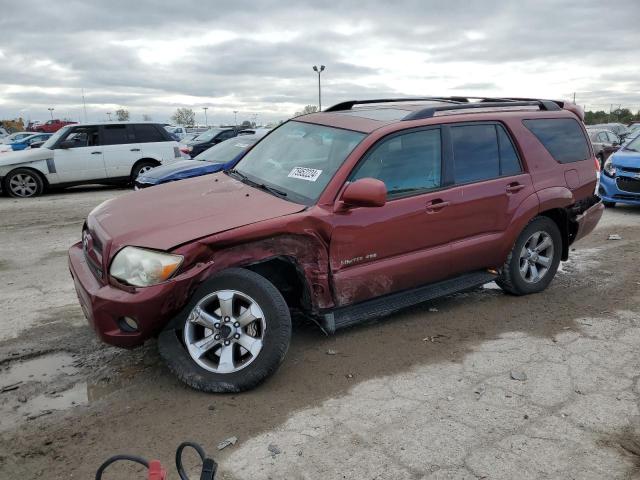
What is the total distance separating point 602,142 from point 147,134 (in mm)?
13135

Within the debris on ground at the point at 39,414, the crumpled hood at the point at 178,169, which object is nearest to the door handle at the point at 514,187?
the debris on ground at the point at 39,414

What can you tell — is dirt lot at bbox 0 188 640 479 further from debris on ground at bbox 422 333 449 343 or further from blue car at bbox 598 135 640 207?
blue car at bbox 598 135 640 207

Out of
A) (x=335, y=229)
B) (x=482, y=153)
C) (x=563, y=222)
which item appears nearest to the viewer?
(x=335, y=229)

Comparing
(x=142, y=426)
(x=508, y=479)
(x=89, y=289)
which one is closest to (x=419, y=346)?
(x=508, y=479)

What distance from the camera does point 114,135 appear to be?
42.2ft

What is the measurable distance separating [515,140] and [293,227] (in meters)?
2.41

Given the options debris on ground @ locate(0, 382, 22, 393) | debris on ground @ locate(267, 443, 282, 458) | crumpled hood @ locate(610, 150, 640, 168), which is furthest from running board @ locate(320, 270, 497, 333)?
crumpled hood @ locate(610, 150, 640, 168)

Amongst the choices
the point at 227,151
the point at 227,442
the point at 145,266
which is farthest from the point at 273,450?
the point at 227,151

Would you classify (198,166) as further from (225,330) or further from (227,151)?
(225,330)

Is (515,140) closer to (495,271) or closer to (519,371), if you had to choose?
(495,271)

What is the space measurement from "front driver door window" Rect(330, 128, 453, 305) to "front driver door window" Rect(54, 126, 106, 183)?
33.9 ft

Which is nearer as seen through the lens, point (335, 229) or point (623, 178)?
point (335, 229)

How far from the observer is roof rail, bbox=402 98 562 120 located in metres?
4.30

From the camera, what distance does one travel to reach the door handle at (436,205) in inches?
163
